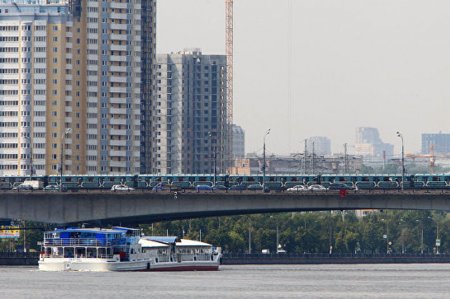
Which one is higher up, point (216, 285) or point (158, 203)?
point (158, 203)

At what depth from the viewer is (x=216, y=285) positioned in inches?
6255

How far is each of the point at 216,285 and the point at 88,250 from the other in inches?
1282

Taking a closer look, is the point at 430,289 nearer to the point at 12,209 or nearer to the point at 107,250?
the point at 107,250

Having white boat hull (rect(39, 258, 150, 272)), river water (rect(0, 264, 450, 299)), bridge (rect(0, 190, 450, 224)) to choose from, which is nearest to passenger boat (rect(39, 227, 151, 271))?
white boat hull (rect(39, 258, 150, 272))

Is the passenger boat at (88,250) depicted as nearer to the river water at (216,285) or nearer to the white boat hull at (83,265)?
the white boat hull at (83,265)

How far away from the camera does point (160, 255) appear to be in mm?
199375

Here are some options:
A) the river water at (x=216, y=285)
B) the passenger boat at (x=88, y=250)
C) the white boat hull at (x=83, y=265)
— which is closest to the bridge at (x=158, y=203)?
the passenger boat at (x=88, y=250)

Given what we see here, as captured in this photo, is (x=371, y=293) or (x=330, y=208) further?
(x=330, y=208)

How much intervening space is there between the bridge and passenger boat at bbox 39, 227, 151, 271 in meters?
7.47

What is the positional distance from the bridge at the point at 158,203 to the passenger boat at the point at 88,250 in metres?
7.47

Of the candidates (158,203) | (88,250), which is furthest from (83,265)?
(158,203)

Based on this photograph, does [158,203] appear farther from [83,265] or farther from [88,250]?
[83,265]

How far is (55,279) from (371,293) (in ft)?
112

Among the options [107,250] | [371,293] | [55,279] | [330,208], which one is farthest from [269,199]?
[371,293]
